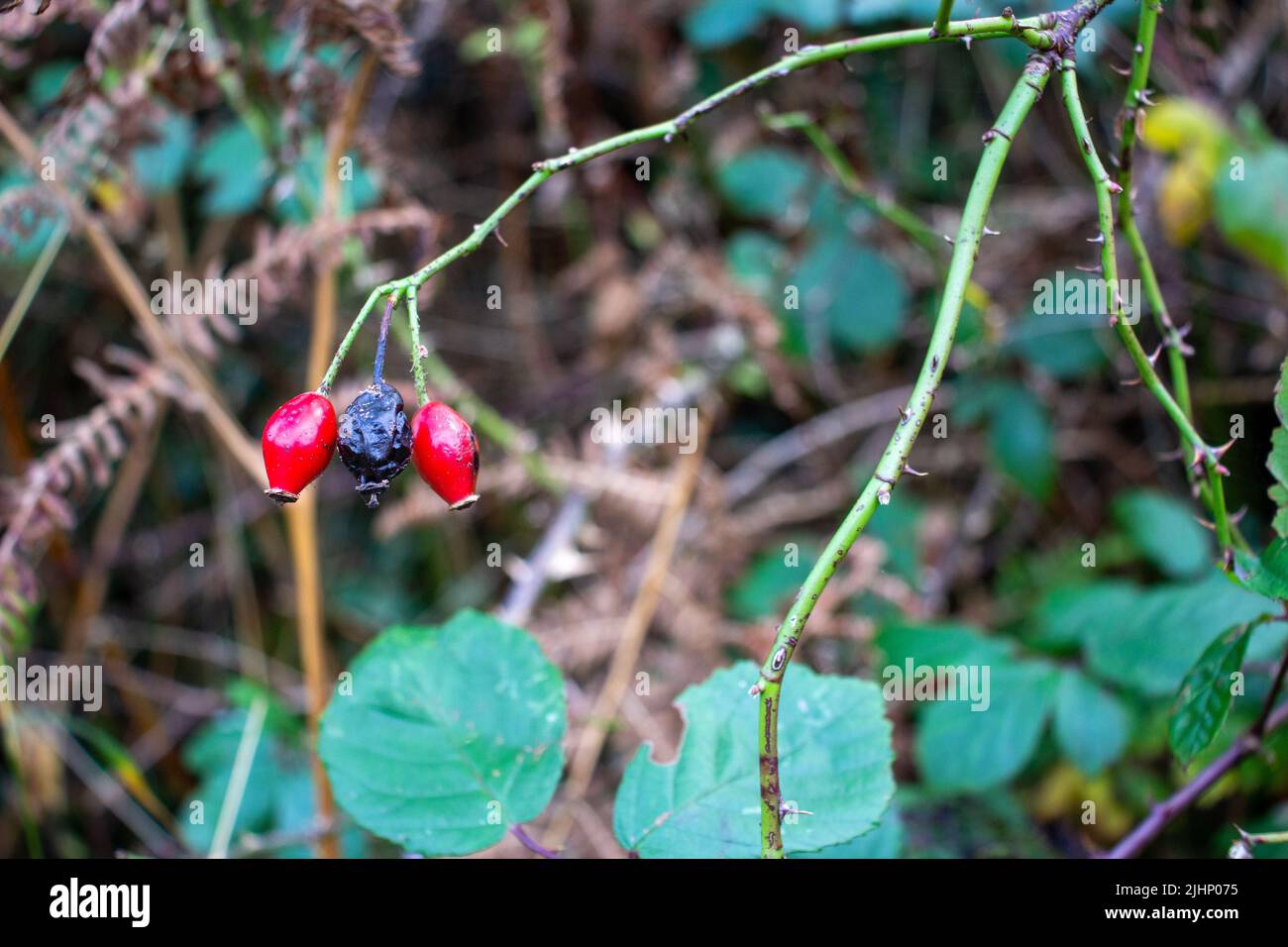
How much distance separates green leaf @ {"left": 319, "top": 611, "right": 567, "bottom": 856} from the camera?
1249 millimetres

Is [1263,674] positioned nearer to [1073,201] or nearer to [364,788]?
[364,788]

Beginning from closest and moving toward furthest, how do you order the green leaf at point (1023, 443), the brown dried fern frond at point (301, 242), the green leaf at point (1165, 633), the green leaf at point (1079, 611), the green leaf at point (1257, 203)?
the green leaf at point (1165, 633)
the brown dried fern frond at point (301, 242)
the green leaf at point (1079, 611)
the green leaf at point (1257, 203)
the green leaf at point (1023, 443)

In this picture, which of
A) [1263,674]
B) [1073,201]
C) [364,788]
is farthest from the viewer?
[1073,201]

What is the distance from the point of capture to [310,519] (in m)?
1.96

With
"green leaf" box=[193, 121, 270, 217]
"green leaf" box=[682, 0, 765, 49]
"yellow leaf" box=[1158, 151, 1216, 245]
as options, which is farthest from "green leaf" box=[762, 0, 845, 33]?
"green leaf" box=[193, 121, 270, 217]


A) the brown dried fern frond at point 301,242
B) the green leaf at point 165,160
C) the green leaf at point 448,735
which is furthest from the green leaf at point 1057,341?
the green leaf at point 165,160

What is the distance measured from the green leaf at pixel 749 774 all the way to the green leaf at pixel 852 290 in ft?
5.53

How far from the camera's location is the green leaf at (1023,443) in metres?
2.72

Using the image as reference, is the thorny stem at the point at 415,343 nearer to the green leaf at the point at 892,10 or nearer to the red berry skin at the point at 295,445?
the red berry skin at the point at 295,445

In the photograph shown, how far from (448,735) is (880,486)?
724 mm

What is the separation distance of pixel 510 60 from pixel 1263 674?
2.91 m

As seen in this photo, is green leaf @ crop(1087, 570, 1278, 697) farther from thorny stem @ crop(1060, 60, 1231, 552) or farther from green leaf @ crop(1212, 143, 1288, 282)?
green leaf @ crop(1212, 143, 1288, 282)
